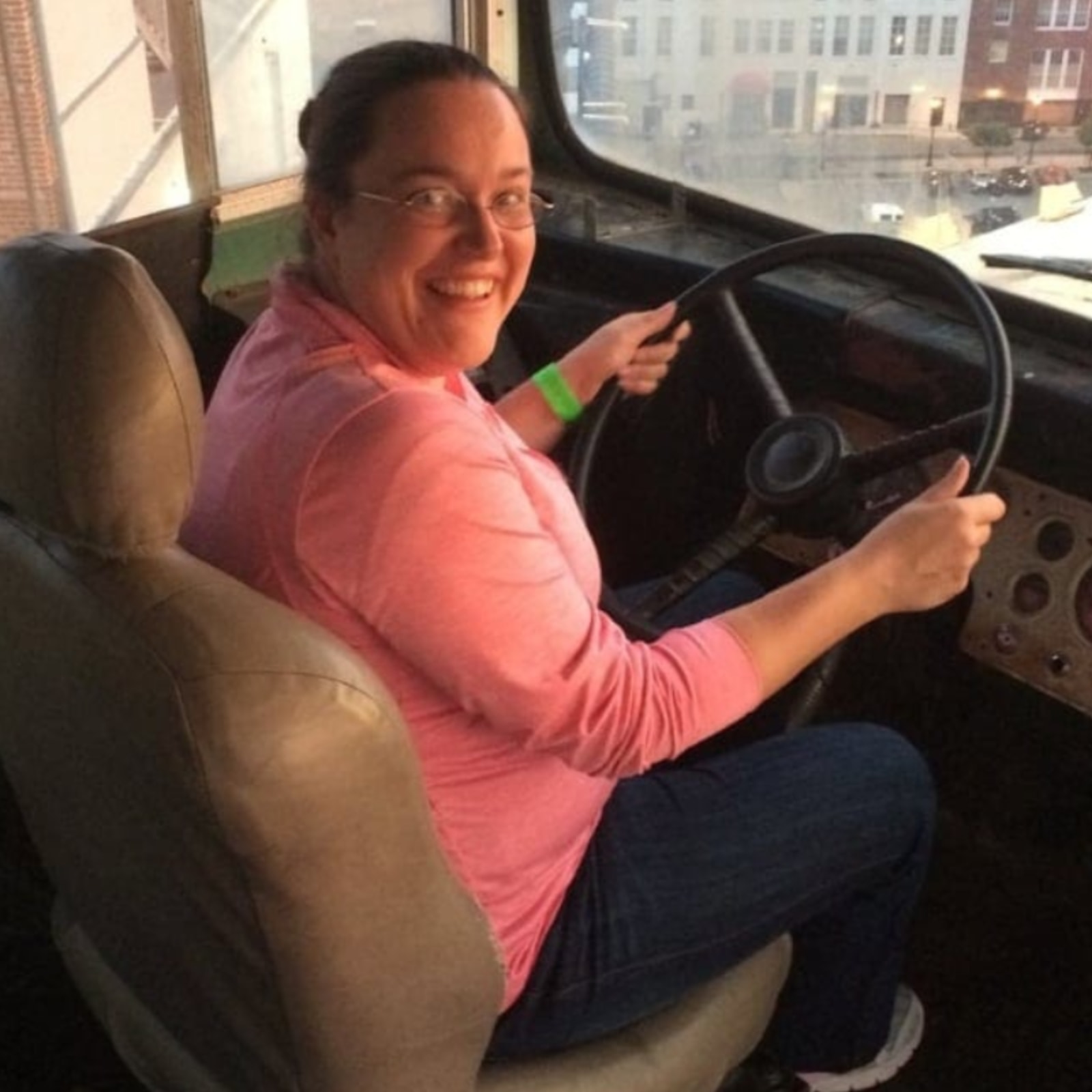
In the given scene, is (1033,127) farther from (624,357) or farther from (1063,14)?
(624,357)

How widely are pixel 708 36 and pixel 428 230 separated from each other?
1297mm

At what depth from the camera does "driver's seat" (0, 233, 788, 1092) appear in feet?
3.23

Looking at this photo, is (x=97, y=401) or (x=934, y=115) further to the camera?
(x=934, y=115)

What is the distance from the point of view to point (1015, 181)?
212 cm

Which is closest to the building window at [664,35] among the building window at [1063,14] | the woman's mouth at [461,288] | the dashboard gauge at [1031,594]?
the building window at [1063,14]

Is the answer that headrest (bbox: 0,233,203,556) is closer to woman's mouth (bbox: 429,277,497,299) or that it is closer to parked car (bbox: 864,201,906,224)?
woman's mouth (bbox: 429,277,497,299)

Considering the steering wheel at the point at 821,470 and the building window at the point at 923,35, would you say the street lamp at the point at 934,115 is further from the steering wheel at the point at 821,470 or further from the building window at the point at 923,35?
the steering wheel at the point at 821,470

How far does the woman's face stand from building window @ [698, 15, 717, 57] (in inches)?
46.6

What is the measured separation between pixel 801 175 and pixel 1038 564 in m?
0.84

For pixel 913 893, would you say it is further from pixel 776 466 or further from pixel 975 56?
pixel 975 56

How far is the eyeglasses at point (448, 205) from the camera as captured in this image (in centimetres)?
124

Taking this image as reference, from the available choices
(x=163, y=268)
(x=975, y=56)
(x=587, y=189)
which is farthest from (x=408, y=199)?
(x=587, y=189)

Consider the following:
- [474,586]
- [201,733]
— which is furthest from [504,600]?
[201,733]

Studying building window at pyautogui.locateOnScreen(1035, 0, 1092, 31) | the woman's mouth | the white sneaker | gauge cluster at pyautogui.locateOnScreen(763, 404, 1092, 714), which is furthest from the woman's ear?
building window at pyautogui.locateOnScreen(1035, 0, 1092, 31)
